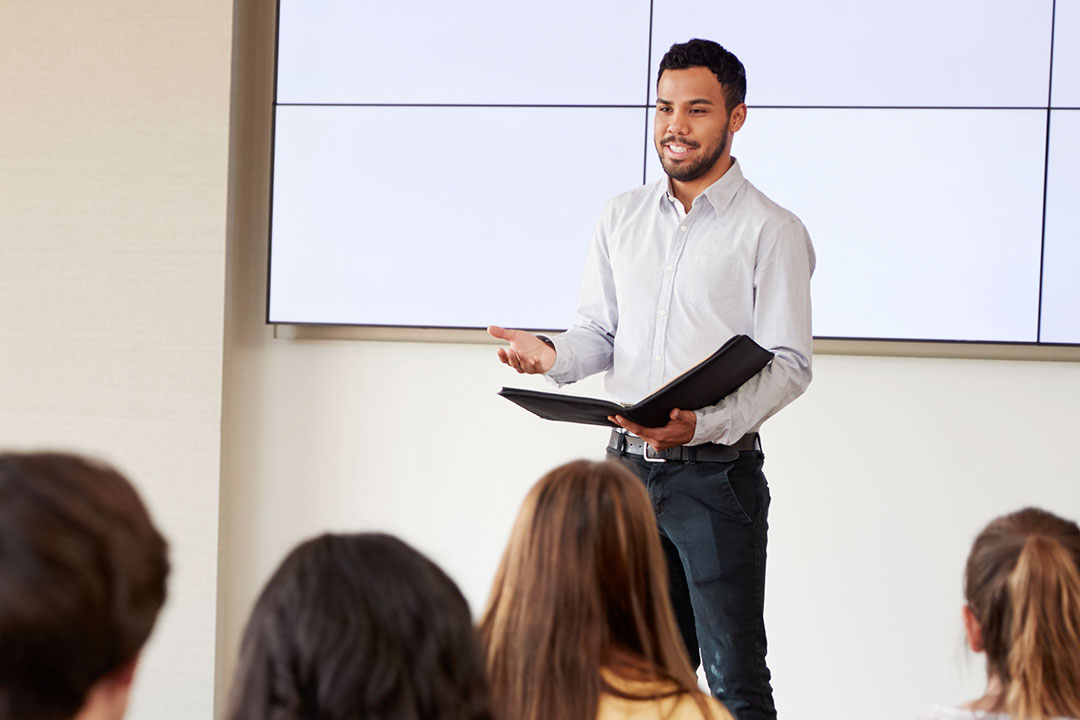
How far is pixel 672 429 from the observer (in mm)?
2164

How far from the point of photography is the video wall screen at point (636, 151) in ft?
9.52

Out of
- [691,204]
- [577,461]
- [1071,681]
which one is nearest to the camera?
[1071,681]

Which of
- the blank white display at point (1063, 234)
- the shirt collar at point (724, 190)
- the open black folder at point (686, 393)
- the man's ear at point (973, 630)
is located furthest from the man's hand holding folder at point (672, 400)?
the blank white display at point (1063, 234)

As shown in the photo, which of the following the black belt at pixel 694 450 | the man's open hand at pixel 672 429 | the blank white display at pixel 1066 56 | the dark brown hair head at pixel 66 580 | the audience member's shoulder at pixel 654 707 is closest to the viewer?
the dark brown hair head at pixel 66 580

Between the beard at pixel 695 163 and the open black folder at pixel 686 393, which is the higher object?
the beard at pixel 695 163

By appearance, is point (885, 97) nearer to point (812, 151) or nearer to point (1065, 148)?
point (812, 151)

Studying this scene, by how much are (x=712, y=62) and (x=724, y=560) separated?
41.1 inches

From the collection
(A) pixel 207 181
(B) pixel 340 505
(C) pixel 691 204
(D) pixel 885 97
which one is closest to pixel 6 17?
(A) pixel 207 181

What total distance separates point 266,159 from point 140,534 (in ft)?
8.85

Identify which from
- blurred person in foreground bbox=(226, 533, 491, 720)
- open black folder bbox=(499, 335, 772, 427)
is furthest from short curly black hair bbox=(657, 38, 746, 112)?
blurred person in foreground bbox=(226, 533, 491, 720)

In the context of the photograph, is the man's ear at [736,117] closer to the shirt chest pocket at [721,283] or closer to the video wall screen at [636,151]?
the shirt chest pocket at [721,283]

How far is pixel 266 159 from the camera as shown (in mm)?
3318

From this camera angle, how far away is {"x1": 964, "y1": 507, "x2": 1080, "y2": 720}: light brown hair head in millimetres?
1288

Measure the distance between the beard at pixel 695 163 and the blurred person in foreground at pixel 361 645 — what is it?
162 cm
